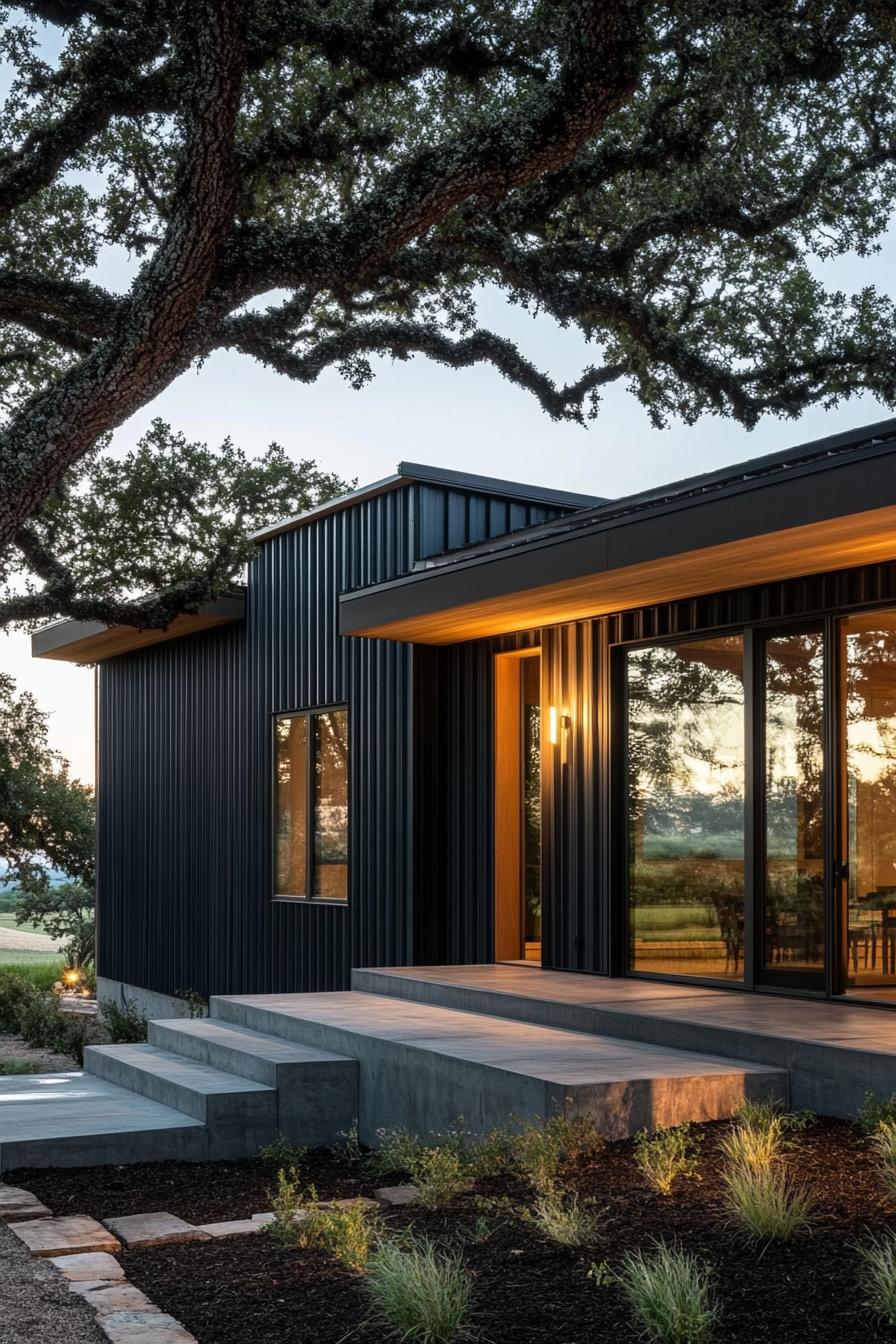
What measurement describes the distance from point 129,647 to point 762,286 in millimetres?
8697

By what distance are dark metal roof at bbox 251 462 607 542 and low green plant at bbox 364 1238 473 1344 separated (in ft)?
25.8

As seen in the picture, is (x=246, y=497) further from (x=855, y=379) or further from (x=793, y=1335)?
(x=793, y=1335)

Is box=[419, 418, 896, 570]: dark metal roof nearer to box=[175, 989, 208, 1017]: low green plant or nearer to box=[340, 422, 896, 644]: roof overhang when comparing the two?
box=[340, 422, 896, 644]: roof overhang

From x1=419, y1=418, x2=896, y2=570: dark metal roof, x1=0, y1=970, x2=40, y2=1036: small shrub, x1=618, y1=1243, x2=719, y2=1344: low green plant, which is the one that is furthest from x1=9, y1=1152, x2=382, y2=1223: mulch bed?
x1=0, y1=970, x2=40, y2=1036: small shrub

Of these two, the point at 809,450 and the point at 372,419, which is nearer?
the point at 809,450

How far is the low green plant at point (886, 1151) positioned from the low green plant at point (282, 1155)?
2.71 meters

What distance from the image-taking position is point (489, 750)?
1108cm

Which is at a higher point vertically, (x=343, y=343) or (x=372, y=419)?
(x=372, y=419)

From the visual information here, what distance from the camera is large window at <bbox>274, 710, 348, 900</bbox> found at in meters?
12.4

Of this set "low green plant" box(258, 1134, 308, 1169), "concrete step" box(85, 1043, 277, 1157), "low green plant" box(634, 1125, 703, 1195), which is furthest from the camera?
"concrete step" box(85, 1043, 277, 1157)

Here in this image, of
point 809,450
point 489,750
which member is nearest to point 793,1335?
point 809,450

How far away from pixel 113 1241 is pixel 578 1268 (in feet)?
6.18

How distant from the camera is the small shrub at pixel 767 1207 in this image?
4508 millimetres

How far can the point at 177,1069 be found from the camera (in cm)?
→ 817
